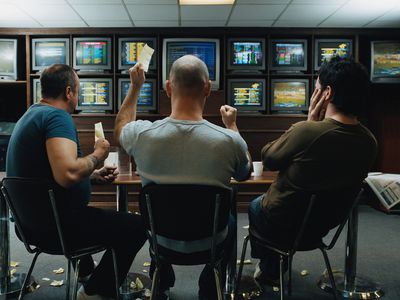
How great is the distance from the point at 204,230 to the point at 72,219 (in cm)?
64

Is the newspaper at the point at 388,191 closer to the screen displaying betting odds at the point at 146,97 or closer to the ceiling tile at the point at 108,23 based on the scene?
the screen displaying betting odds at the point at 146,97

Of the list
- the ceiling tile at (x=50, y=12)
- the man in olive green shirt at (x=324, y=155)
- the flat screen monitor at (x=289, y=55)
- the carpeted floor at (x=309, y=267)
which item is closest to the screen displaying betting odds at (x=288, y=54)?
the flat screen monitor at (x=289, y=55)

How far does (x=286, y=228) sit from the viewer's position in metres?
1.77

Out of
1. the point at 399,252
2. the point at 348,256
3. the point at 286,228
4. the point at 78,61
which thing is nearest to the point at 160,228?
the point at 286,228

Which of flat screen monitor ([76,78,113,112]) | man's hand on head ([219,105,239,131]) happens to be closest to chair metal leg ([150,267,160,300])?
man's hand on head ([219,105,239,131])

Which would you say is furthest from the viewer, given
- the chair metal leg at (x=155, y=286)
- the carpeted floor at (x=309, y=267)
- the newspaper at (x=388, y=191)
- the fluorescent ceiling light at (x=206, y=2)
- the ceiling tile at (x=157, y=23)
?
the ceiling tile at (x=157, y=23)

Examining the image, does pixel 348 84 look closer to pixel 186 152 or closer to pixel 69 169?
pixel 186 152

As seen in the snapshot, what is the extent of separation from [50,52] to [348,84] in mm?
4399

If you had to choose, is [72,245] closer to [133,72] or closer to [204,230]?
[204,230]

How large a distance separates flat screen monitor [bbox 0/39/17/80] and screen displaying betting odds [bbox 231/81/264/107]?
284 cm

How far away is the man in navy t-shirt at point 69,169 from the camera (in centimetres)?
167

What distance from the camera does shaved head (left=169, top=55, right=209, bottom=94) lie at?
59.3 inches

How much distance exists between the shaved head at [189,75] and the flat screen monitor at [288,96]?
12.4ft

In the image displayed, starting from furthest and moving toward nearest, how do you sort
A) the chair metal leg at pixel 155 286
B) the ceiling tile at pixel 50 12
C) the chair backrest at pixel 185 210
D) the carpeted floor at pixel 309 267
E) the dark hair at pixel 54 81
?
the ceiling tile at pixel 50 12, the carpeted floor at pixel 309 267, the dark hair at pixel 54 81, the chair metal leg at pixel 155 286, the chair backrest at pixel 185 210
